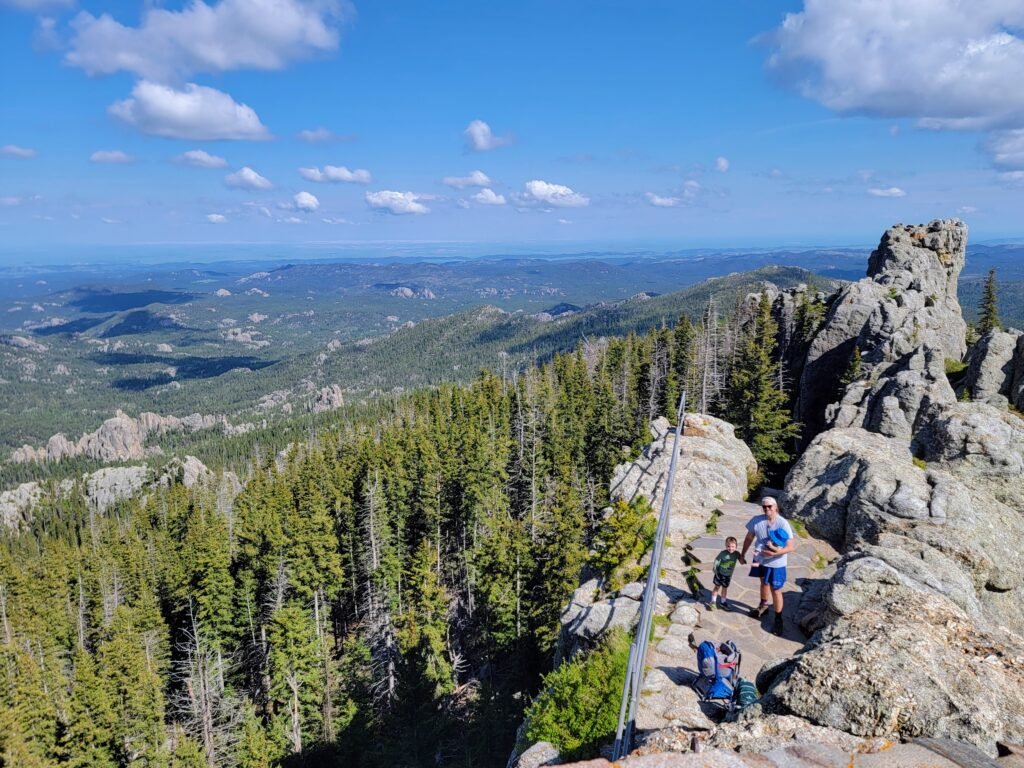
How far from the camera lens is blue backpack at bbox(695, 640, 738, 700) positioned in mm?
10266

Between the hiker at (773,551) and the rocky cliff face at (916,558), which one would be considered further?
the hiker at (773,551)

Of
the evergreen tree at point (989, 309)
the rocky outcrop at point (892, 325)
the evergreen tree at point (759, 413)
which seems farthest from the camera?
the evergreen tree at point (989, 309)

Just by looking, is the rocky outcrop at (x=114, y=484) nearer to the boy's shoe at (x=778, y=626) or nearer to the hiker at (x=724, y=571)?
the hiker at (x=724, y=571)

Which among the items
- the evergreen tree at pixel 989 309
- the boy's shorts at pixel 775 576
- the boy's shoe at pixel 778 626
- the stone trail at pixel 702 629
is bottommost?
the stone trail at pixel 702 629

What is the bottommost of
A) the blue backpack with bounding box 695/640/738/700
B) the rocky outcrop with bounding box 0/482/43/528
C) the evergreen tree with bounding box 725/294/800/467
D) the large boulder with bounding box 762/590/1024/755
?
the rocky outcrop with bounding box 0/482/43/528

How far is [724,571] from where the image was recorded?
45.6ft

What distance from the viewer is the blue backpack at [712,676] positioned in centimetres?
1027

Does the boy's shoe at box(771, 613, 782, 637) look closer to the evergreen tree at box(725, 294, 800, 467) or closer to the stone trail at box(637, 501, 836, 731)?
the stone trail at box(637, 501, 836, 731)

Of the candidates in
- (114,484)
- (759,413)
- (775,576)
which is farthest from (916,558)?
(114,484)

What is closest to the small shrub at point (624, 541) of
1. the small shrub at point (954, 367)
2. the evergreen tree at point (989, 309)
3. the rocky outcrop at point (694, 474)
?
the rocky outcrop at point (694, 474)

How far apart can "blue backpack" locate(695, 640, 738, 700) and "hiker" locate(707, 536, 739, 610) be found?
10.8 ft

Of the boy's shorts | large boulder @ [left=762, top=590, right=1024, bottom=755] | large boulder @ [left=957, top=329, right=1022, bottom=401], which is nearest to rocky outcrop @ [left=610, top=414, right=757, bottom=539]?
the boy's shorts

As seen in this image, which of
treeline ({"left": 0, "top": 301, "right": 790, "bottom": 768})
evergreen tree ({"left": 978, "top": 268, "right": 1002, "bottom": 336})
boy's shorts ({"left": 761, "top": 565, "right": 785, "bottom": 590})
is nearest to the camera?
boy's shorts ({"left": 761, "top": 565, "right": 785, "bottom": 590})

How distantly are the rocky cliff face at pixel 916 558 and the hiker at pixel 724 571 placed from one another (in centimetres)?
186
